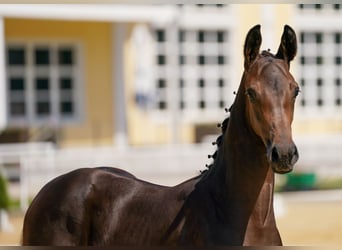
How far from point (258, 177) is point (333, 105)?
15425mm

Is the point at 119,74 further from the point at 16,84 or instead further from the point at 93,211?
the point at 93,211

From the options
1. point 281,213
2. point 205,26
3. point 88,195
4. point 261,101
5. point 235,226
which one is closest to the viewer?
point 261,101

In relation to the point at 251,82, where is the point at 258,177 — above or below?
below

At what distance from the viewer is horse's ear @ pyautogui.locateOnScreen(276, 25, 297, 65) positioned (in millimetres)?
3428

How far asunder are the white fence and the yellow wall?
702 mm

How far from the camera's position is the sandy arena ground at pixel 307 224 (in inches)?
353

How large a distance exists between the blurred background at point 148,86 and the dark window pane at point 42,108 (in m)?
0.03

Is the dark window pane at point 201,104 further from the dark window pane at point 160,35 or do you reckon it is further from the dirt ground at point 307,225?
the dirt ground at point 307,225

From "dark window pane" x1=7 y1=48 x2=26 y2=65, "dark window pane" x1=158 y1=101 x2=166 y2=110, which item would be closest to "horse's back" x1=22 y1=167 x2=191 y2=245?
"dark window pane" x1=7 y1=48 x2=26 y2=65

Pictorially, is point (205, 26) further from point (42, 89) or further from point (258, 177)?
point (258, 177)

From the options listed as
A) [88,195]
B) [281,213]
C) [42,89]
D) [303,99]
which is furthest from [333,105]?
[88,195]

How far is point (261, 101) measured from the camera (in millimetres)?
3275

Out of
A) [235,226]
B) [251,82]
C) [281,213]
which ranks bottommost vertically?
[281,213]

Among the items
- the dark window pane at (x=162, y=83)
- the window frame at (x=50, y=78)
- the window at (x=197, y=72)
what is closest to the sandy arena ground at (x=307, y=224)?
the window frame at (x=50, y=78)
